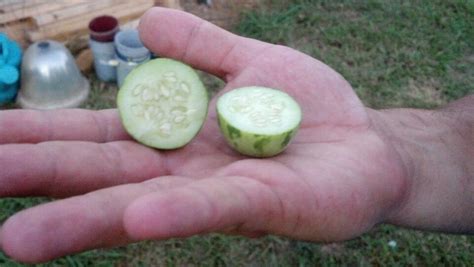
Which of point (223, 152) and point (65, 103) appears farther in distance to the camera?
point (65, 103)

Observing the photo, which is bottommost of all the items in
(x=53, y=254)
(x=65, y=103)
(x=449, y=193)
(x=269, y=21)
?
(x=65, y=103)

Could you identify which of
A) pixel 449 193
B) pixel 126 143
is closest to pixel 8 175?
pixel 126 143

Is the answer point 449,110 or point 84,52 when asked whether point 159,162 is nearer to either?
point 449,110

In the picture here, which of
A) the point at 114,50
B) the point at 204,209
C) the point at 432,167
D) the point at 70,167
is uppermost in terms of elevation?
the point at 204,209

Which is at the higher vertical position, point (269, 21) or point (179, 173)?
point (179, 173)

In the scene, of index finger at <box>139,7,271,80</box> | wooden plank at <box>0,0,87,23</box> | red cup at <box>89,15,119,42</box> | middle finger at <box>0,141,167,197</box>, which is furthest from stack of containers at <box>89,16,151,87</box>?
middle finger at <box>0,141,167,197</box>

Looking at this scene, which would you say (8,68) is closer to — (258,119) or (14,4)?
(14,4)

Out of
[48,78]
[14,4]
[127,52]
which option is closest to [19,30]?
[14,4]
